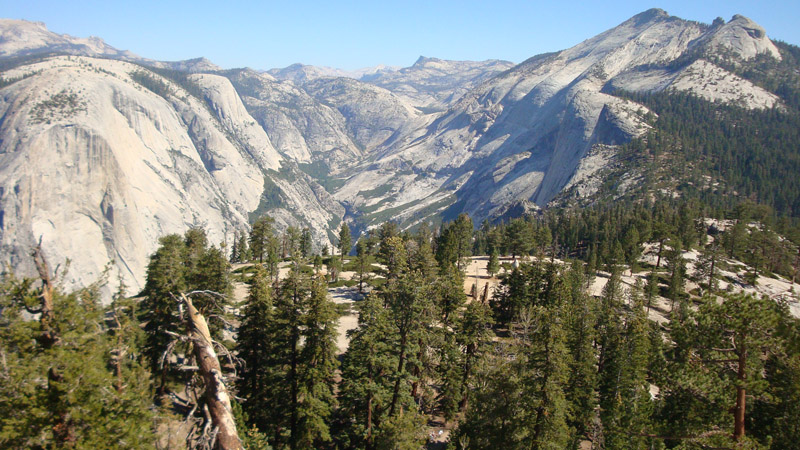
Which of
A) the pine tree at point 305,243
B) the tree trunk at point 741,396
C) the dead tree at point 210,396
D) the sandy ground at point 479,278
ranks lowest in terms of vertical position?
the sandy ground at point 479,278

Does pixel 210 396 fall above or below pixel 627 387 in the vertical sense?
above

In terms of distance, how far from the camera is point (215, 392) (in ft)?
27.5

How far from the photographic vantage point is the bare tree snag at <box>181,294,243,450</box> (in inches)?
327

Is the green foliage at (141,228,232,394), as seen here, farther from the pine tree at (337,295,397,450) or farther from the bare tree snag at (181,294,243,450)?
the bare tree snag at (181,294,243,450)

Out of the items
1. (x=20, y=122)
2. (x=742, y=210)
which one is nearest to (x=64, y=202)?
(x=20, y=122)

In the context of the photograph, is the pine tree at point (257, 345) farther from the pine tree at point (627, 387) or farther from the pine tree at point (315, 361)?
the pine tree at point (627, 387)

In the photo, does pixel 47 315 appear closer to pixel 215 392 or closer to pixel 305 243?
pixel 215 392

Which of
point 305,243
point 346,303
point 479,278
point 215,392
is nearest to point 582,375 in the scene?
point 215,392

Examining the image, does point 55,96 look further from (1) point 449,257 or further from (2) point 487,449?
(2) point 487,449

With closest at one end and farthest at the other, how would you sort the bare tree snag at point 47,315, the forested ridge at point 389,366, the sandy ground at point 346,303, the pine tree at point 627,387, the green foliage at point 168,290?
the bare tree snag at point 47,315 < the forested ridge at point 389,366 < the pine tree at point 627,387 < the green foliage at point 168,290 < the sandy ground at point 346,303

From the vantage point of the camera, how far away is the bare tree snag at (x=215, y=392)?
8297 mm

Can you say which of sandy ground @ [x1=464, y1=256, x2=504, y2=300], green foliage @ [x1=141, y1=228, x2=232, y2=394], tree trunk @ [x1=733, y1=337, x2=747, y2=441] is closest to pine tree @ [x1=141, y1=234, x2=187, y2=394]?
green foliage @ [x1=141, y1=228, x2=232, y2=394]

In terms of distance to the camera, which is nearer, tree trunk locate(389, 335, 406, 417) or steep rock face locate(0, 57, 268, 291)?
tree trunk locate(389, 335, 406, 417)

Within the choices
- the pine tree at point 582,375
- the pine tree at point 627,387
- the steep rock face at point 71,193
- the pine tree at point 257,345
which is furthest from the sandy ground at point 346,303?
the steep rock face at point 71,193
